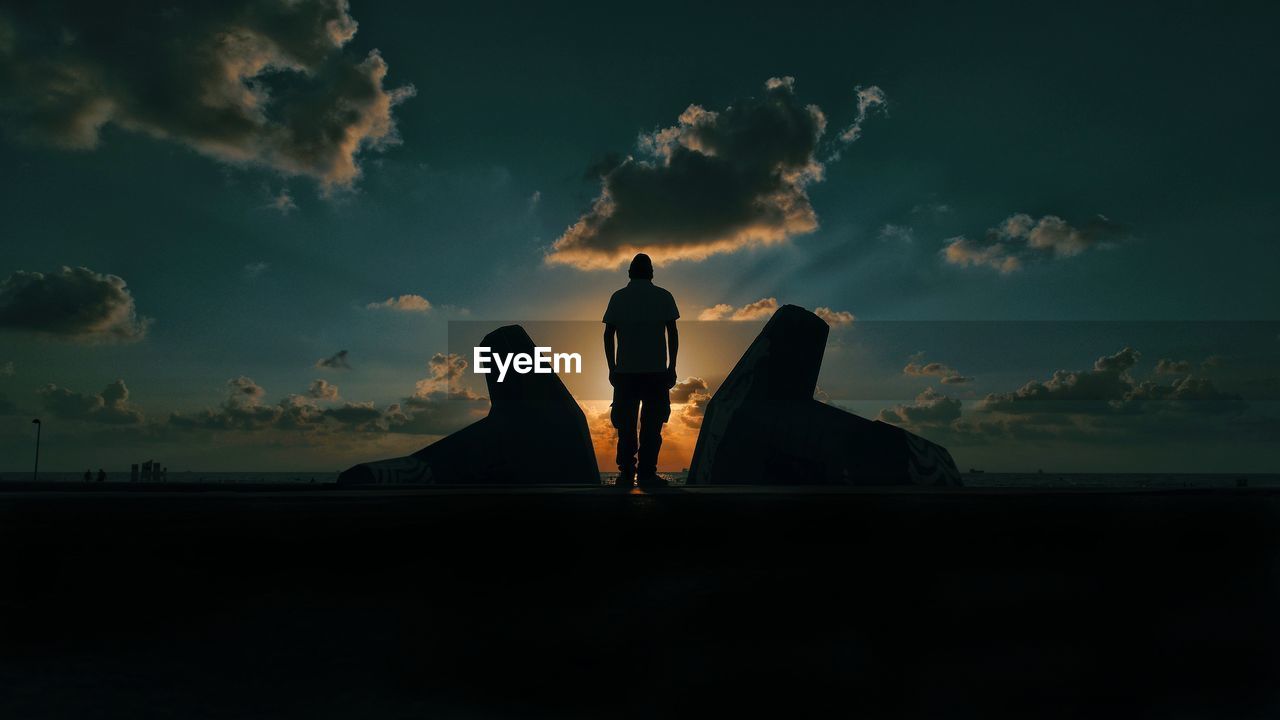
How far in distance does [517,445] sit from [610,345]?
85.9 ft

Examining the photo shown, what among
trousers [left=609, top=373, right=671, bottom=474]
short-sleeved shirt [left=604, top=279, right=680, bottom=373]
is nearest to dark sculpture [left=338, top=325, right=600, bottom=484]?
trousers [left=609, top=373, right=671, bottom=474]

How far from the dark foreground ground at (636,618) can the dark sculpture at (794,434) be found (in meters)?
22.5

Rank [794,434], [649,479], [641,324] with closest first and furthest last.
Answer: [649,479], [641,324], [794,434]

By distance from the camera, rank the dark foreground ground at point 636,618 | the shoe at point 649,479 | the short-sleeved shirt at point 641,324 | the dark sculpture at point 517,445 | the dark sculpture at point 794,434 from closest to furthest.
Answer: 1. the dark foreground ground at point 636,618
2. the shoe at point 649,479
3. the short-sleeved shirt at point 641,324
4. the dark sculpture at point 794,434
5. the dark sculpture at point 517,445

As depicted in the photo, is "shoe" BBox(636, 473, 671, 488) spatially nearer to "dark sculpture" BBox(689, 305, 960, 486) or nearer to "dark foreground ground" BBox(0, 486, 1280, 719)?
"dark foreground ground" BBox(0, 486, 1280, 719)

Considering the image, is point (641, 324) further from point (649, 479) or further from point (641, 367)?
point (649, 479)

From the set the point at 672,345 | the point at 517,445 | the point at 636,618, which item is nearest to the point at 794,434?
the point at 517,445

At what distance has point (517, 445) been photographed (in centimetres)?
3170

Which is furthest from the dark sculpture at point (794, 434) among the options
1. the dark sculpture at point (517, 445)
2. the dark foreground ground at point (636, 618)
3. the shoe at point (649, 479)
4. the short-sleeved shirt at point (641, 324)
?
the dark foreground ground at point (636, 618)

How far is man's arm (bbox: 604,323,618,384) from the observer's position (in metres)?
6.38

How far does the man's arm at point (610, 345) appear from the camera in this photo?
20.9ft

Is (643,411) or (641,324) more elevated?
(641,324)

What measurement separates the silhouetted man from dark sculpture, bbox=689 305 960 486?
18234 millimetres

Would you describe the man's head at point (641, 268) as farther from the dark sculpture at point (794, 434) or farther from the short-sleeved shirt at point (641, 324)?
the dark sculpture at point (794, 434)
